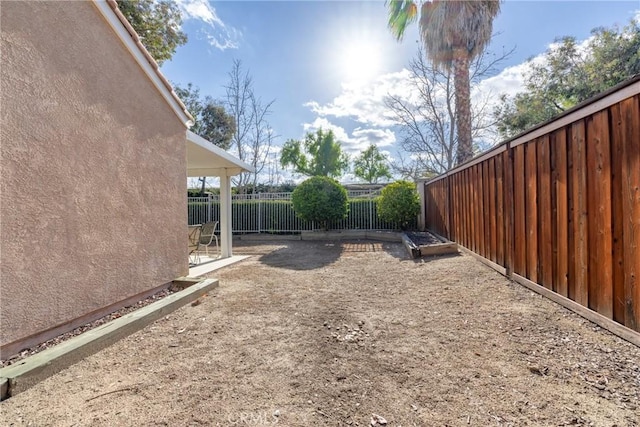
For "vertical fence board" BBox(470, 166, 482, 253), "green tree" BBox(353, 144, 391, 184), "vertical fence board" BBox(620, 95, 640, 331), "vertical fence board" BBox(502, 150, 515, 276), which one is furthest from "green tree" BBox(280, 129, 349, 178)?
"vertical fence board" BBox(620, 95, 640, 331)

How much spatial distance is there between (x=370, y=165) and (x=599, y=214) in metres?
38.2

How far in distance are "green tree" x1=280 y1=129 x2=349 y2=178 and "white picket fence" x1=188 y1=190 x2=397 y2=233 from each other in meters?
22.1

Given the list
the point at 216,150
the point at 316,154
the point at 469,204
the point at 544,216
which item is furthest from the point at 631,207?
the point at 316,154

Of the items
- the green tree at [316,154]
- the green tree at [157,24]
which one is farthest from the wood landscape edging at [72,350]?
the green tree at [316,154]

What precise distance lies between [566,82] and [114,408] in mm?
15939

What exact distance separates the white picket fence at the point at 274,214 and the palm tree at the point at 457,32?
3981 millimetres

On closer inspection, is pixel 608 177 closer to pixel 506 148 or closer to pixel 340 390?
pixel 506 148

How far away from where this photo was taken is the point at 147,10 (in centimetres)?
879

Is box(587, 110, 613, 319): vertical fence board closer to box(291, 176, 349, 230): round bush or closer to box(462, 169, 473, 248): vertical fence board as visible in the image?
box(462, 169, 473, 248): vertical fence board

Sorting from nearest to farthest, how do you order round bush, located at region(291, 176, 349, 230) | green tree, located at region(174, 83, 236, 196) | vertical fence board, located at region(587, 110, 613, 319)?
1. vertical fence board, located at region(587, 110, 613, 319)
2. round bush, located at region(291, 176, 349, 230)
3. green tree, located at region(174, 83, 236, 196)

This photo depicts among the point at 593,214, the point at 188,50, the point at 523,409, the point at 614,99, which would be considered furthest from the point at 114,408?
the point at 188,50

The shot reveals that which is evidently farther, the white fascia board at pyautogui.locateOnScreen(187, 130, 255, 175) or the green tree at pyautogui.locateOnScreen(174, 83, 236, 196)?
Answer: the green tree at pyautogui.locateOnScreen(174, 83, 236, 196)

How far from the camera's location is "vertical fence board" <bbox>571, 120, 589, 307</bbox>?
251 cm

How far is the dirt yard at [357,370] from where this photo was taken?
1.61 m
